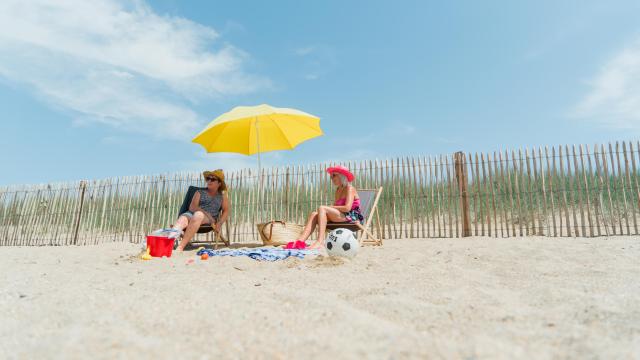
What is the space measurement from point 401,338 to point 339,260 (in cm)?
202

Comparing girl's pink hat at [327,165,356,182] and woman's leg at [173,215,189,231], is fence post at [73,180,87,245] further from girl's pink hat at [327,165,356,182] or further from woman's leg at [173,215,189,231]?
girl's pink hat at [327,165,356,182]

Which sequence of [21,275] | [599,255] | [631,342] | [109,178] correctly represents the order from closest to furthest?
1. [631,342]
2. [21,275]
3. [599,255]
4. [109,178]

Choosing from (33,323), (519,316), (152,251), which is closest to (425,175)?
(152,251)

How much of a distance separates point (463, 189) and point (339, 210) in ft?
9.86

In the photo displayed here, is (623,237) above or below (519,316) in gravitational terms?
above

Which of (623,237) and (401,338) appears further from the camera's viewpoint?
(623,237)

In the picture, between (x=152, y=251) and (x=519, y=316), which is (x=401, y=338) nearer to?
(x=519, y=316)

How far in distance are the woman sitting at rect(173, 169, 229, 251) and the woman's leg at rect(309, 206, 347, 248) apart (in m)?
1.49

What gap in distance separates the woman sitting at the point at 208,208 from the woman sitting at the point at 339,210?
4.52ft

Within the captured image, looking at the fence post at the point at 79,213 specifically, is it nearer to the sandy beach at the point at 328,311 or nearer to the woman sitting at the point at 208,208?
the woman sitting at the point at 208,208

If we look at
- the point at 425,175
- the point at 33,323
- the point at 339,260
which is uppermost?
the point at 425,175

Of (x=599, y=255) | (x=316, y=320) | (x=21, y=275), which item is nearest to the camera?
(x=316, y=320)

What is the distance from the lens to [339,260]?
377 centimetres

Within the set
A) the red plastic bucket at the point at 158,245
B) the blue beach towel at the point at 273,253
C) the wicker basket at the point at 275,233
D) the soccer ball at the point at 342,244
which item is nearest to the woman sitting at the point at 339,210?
the blue beach towel at the point at 273,253
